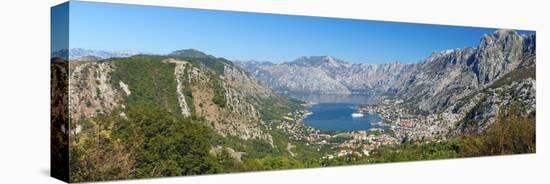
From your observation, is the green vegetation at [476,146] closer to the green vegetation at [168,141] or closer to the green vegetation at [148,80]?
the green vegetation at [168,141]

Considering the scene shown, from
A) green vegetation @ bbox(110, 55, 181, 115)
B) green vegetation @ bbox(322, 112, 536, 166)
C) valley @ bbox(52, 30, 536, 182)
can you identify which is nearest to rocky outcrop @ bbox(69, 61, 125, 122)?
valley @ bbox(52, 30, 536, 182)

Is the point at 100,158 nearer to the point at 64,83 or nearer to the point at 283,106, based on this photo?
the point at 64,83

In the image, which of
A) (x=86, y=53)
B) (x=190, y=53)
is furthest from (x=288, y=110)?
(x=86, y=53)

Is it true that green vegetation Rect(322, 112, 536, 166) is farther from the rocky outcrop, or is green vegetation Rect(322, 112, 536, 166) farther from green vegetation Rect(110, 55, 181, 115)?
the rocky outcrop

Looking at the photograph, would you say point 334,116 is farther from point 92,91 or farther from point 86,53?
point 86,53

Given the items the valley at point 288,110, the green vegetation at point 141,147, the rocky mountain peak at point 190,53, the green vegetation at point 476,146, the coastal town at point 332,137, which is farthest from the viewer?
the green vegetation at point 476,146

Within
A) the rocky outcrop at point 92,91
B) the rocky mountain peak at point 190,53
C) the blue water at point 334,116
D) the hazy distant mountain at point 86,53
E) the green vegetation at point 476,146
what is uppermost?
the rocky mountain peak at point 190,53

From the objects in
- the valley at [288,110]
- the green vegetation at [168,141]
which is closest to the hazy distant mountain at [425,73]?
the valley at [288,110]
